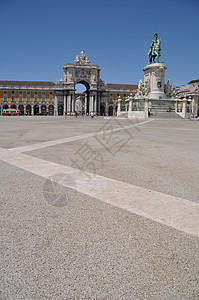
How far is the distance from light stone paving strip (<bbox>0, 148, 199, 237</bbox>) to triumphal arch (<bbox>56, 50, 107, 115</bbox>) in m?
78.2

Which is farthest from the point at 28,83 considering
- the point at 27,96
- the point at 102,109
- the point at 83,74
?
the point at 102,109

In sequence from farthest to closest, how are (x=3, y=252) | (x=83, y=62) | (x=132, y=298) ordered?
(x=83, y=62) → (x=3, y=252) → (x=132, y=298)

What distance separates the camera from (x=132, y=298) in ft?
4.27

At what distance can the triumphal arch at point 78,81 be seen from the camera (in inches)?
3187

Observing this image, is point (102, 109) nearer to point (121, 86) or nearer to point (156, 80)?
point (121, 86)

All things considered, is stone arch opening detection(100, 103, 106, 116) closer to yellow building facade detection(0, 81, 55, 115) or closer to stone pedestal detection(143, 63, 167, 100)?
yellow building facade detection(0, 81, 55, 115)

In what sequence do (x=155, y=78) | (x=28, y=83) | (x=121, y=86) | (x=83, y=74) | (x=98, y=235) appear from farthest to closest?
(x=121, y=86)
(x=28, y=83)
(x=83, y=74)
(x=155, y=78)
(x=98, y=235)

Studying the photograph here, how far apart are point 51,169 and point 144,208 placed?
6.69 feet

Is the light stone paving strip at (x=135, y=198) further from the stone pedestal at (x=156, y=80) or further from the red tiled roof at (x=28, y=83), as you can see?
the red tiled roof at (x=28, y=83)

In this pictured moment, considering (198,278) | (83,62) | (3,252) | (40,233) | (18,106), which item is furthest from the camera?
(18,106)

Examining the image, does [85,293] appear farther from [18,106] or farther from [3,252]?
[18,106]

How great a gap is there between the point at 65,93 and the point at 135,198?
8408 centimetres

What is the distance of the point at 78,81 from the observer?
270 ft

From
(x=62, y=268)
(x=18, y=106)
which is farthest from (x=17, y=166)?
(x=18, y=106)
